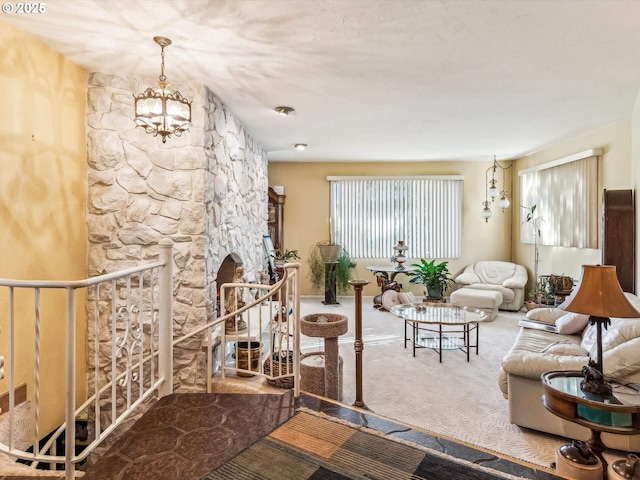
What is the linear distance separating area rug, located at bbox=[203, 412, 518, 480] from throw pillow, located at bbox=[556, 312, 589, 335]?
93.7 inches

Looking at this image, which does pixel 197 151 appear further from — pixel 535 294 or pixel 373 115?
pixel 535 294

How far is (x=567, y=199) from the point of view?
5637mm

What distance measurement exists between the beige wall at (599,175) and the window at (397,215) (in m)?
1.13

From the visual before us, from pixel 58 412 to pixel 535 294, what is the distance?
5.96m

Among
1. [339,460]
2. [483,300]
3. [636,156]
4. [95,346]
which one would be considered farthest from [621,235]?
[95,346]

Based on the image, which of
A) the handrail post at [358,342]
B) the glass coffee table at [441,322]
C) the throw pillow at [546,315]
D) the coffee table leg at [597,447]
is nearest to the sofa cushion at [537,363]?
the coffee table leg at [597,447]

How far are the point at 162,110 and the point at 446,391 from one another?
3.17 metres

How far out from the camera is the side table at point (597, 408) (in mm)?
2021

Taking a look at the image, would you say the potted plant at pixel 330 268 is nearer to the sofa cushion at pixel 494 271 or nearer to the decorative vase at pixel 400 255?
the decorative vase at pixel 400 255

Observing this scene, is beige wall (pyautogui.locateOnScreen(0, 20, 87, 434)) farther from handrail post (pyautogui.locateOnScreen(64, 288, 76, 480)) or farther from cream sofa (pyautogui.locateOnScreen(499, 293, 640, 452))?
cream sofa (pyautogui.locateOnScreen(499, 293, 640, 452))

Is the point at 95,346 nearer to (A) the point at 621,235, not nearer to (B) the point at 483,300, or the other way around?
(A) the point at 621,235

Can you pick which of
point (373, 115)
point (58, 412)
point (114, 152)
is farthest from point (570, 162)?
point (58, 412)

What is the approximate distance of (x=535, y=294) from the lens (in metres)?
5.93

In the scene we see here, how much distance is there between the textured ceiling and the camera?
2.22 meters
